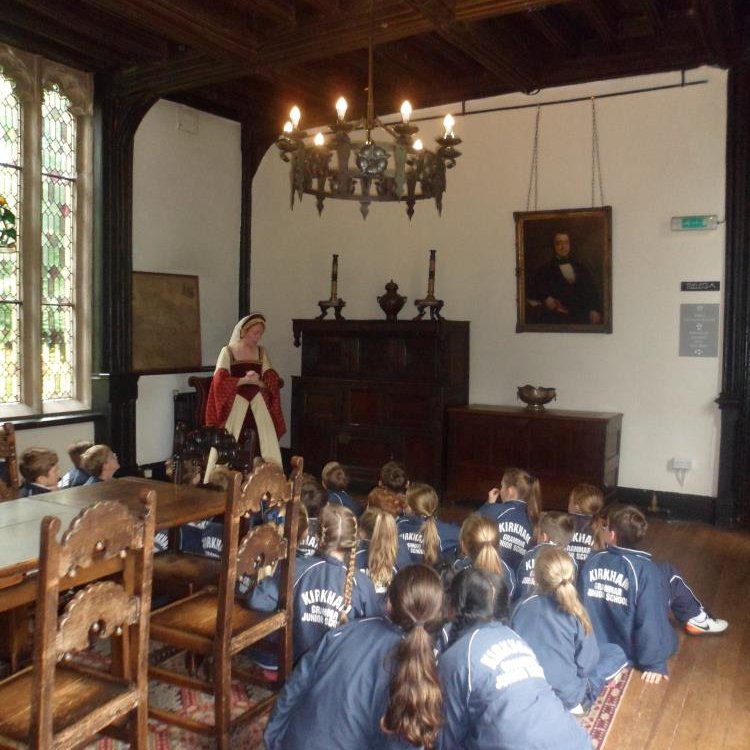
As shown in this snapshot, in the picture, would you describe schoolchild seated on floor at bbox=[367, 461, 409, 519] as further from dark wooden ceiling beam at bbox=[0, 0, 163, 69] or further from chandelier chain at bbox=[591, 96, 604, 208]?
dark wooden ceiling beam at bbox=[0, 0, 163, 69]

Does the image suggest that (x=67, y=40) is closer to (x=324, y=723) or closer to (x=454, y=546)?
(x=454, y=546)

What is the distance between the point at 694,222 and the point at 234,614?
16.8 feet

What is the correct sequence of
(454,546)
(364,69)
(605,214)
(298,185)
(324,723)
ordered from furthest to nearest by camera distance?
(364,69) < (605,214) < (454,546) < (298,185) < (324,723)

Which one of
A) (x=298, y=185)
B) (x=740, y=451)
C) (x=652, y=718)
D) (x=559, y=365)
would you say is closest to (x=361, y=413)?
(x=559, y=365)

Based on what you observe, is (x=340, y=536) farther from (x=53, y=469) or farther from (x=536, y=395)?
(x=536, y=395)

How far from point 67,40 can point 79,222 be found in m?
1.50

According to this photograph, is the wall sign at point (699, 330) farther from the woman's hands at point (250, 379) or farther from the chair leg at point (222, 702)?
the chair leg at point (222, 702)

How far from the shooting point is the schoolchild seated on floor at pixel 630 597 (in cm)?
361

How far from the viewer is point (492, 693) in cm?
223

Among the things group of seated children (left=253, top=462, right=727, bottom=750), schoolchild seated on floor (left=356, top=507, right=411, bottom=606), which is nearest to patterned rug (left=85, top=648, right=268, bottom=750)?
group of seated children (left=253, top=462, right=727, bottom=750)

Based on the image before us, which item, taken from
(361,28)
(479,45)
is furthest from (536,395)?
(361,28)

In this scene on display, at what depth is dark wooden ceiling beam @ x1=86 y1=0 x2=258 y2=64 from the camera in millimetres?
5348

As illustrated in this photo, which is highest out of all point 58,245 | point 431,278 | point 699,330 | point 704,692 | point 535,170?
point 535,170

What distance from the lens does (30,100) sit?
20.9 ft
